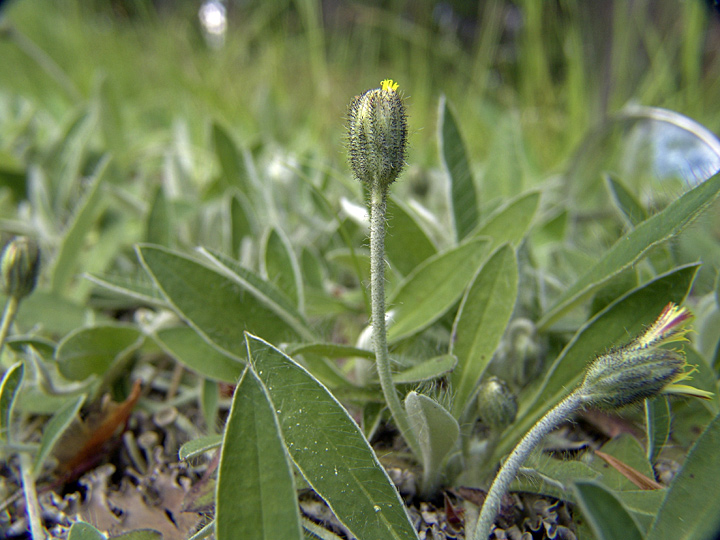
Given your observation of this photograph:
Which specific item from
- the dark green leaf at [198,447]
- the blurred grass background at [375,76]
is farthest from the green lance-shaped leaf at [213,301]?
the blurred grass background at [375,76]

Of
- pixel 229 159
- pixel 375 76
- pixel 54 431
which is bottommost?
pixel 54 431

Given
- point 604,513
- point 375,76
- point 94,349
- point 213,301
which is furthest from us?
point 375,76

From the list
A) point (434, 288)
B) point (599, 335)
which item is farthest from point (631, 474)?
point (434, 288)

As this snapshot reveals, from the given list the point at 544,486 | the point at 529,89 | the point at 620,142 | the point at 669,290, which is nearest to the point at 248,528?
the point at 544,486

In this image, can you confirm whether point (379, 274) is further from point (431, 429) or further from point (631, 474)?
point (631, 474)

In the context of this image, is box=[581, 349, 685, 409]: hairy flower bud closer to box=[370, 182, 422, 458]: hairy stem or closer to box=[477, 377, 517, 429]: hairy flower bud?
box=[477, 377, 517, 429]: hairy flower bud

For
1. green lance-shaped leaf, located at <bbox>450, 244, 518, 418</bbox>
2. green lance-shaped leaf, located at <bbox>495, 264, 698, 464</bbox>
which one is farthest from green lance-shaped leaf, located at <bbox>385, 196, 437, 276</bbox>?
green lance-shaped leaf, located at <bbox>495, 264, 698, 464</bbox>
